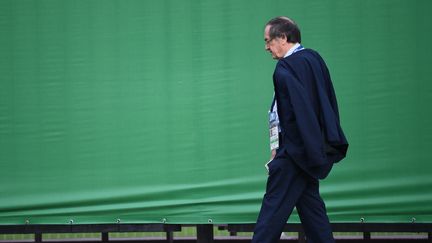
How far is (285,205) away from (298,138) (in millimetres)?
384

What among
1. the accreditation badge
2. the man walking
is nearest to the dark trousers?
the man walking

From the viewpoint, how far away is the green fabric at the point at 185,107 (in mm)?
5270

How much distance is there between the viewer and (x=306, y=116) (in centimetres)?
394

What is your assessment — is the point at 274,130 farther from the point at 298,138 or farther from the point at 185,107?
the point at 185,107

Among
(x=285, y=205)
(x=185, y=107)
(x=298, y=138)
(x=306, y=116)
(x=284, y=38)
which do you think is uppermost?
(x=284, y=38)

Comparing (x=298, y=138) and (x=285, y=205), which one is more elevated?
(x=298, y=138)

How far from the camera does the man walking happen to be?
3953 millimetres

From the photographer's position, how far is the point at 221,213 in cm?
535

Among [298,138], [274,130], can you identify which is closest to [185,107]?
[274,130]

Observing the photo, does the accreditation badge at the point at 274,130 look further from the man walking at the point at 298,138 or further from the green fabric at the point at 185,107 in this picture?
the green fabric at the point at 185,107

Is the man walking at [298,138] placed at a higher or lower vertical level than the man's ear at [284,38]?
lower

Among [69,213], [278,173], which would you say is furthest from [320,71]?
[69,213]

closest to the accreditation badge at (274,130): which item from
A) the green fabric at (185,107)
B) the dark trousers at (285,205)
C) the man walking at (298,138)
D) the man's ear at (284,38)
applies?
the man walking at (298,138)

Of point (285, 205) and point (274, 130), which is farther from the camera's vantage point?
point (274, 130)
